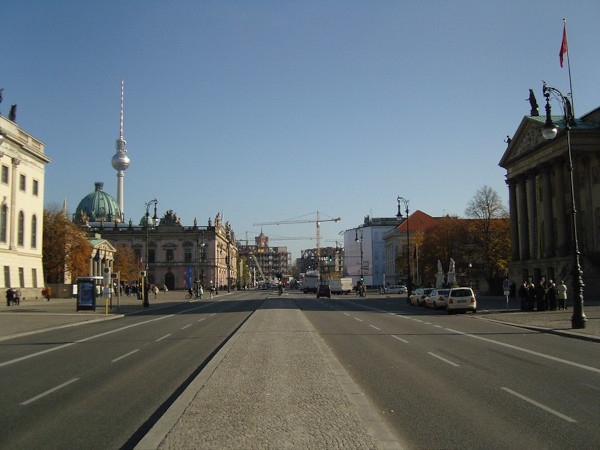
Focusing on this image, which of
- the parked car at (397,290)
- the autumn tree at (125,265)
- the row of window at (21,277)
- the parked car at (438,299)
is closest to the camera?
the parked car at (438,299)

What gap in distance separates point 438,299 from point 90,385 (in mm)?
33712

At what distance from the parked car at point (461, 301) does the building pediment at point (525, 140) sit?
28.9m

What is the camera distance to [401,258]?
318ft

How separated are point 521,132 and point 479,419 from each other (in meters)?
61.5

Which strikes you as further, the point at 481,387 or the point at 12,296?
the point at 12,296

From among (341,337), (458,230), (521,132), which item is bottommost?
(341,337)

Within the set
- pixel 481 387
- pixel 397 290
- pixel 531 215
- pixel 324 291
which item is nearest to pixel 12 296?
pixel 324 291

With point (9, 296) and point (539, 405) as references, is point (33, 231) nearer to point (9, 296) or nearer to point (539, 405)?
point (9, 296)

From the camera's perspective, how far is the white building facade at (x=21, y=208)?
6116 cm

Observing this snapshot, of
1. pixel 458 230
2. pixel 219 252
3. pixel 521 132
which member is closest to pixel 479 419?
pixel 521 132

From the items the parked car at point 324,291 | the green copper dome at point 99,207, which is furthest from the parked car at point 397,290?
the green copper dome at point 99,207

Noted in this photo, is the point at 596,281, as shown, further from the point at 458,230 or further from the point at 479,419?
the point at 479,419

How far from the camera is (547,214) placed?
5975 centimetres

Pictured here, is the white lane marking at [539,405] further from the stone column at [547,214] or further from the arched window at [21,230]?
the arched window at [21,230]
